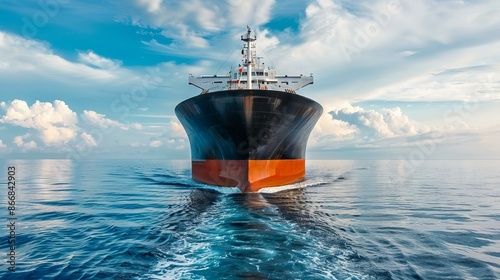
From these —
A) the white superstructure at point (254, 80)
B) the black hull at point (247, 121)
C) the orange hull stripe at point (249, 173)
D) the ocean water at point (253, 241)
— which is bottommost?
the ocean water at point (253, 241)

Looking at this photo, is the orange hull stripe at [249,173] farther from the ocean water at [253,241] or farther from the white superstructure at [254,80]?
the white superstructure at [254,80]

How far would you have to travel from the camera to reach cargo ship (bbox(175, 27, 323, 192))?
17594 mm

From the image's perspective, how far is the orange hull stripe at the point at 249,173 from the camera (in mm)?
18234

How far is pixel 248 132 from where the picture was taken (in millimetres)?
17797

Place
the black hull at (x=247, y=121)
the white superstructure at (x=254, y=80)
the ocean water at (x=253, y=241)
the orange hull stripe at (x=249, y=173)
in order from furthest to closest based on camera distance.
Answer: the white superstructure at (x=254, y=80)
the orange hull stripe at (x=249, y=173)
the black hull at (x=247, y=121)
the ocean water at (x=253, y=241)

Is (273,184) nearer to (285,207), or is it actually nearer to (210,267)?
(285,207)

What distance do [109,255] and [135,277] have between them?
1.81 m

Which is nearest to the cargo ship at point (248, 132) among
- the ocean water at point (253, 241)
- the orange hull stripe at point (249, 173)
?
the orange hull stripe at point (249, 173)

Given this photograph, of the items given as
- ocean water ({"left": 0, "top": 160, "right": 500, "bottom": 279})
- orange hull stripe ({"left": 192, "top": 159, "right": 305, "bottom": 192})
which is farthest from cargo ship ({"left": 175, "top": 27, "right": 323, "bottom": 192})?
ocean water ({"left": 0, "top": 160, "right": 500, "bottom": 279})

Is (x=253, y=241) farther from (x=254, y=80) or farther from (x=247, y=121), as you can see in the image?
(x=254, y=80)

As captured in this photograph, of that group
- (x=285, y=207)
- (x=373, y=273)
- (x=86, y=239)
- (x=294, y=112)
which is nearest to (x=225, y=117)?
(x=294, y=112)

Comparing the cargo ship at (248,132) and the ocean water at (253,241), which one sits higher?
the cargo ship at (248,132)

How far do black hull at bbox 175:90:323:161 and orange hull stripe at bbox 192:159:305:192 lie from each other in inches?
15.4

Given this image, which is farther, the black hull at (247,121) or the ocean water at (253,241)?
the black hull at (247,121)
